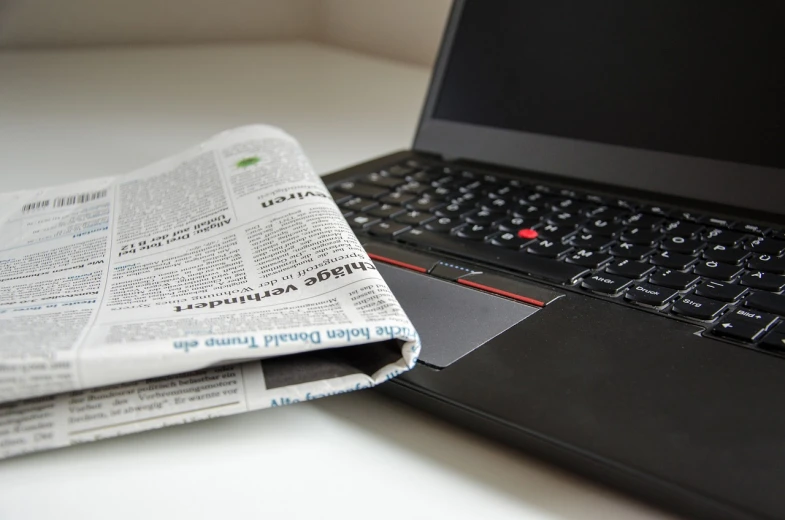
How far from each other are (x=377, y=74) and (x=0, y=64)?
1.85 feet

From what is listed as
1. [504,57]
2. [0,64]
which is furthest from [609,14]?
[0,64]

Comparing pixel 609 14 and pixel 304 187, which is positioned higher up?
pixel 609 14

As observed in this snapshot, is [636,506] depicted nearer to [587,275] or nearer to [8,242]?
[587,275]

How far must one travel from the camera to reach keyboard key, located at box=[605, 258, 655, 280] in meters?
0.45

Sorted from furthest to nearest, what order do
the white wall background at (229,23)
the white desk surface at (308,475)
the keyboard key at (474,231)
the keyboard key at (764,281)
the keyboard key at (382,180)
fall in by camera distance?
the white wall background at (229,23)
the keyboard key at (382,180)
the keyboard key at (474,231)
the keyboard key at (764,281)
the white desk surface at (308,475)

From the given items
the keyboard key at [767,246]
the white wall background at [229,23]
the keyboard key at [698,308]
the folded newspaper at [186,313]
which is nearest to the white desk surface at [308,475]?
the folded newspaper at [186,313]

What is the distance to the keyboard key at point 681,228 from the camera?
508 millimetres

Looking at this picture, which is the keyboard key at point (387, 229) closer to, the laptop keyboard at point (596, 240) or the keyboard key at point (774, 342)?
the laptop keyboard at point (596, 240)

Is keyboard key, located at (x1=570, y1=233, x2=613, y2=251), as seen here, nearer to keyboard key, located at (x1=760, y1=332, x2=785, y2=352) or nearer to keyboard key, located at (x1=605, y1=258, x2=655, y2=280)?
keyboard key, located at (x1=605, y1=258, x2=655, y2=280)

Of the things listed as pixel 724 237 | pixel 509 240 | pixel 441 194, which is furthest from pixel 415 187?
pixel 724 237

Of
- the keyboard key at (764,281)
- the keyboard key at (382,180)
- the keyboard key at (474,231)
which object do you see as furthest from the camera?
the keyboard key at (382,180)

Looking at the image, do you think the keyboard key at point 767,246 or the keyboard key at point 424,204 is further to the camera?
the keyboard key at point 424,204

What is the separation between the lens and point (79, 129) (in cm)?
88

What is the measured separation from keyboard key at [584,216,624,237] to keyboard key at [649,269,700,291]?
7 cm
